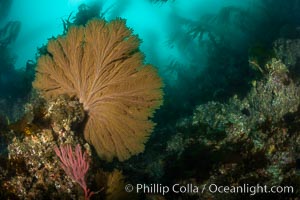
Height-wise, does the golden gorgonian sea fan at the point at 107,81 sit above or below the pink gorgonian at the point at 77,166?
above

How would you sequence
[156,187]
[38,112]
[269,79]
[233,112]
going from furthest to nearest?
[269,79] → [233,112] → [156,187] → [38,112]

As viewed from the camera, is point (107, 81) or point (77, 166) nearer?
point (77, 166)

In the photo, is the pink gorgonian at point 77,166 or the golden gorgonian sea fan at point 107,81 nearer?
the pink gorgonian at point 77,166

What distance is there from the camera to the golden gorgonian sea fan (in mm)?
4809

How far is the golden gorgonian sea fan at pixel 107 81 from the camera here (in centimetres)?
481

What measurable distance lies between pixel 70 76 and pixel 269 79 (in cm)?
414

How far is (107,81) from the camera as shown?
495cm

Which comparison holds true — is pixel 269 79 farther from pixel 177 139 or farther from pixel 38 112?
pixel 38 112

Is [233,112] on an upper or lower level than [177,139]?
upper

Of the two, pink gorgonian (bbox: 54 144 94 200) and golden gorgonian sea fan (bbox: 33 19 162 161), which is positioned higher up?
golden gorgonian sea fan (bbox: 33 19 162 161)

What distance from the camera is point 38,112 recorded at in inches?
179

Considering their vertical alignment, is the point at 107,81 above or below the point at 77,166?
above

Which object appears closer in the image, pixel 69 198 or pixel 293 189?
pixel 69 198

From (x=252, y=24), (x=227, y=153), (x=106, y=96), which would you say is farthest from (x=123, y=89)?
(x=252, y=24)
